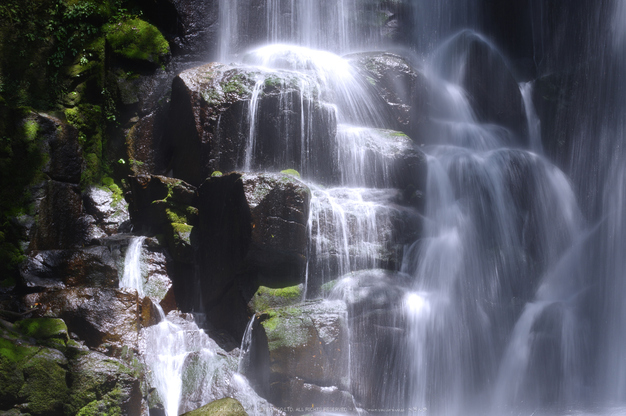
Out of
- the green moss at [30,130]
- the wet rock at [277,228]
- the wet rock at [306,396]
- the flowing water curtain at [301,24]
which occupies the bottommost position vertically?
the wet rock at [306,396]

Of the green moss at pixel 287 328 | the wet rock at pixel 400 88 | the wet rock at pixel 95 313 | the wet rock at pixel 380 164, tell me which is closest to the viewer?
the wet rock at pixel 95 313

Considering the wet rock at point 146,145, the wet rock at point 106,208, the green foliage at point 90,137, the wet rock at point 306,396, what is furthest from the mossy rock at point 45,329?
the wet rock at point 146,145

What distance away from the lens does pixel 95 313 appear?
5.38 m

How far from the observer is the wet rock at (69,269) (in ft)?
19.2

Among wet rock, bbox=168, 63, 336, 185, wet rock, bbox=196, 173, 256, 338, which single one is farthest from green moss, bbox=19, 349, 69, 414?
wet rock, bbox=168, 63, 336, 185

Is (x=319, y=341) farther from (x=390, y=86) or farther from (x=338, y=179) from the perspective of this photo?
(x=390, y=86)

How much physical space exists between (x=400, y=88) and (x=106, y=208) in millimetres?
7146

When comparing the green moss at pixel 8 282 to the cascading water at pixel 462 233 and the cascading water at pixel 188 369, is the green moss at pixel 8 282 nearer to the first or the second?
the cascading water at pixel 188 369

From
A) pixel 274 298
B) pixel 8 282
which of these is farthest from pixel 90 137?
pixel 274 298

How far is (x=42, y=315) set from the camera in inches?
207

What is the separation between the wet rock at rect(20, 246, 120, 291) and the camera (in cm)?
587

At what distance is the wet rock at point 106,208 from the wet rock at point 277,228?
10.8 feet

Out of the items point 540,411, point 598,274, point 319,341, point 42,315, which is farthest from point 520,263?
point 42,315

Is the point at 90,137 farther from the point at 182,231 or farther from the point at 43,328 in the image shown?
the point at 43,328
